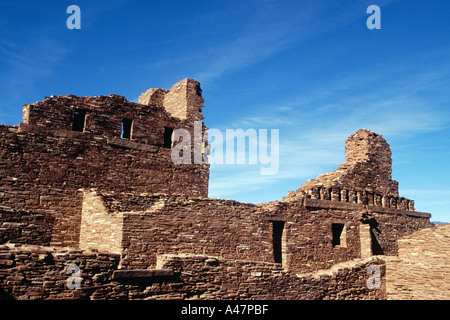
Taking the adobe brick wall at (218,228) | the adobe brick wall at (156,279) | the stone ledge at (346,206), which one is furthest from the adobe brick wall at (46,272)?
the stone ledge at (346,206)

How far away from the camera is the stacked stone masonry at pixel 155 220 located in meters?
12.2

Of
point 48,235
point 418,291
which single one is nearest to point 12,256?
point 48,235

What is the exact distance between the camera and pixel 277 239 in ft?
59.0

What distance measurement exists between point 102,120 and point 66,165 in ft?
8.69

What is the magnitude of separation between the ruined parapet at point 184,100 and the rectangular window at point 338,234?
348 inches

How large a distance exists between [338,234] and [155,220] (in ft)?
34.4

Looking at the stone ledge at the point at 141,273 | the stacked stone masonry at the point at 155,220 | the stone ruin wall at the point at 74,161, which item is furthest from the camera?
the stone ruin wall at the point at 74,161

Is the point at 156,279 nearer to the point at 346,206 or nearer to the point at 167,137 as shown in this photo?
the point at 167,137

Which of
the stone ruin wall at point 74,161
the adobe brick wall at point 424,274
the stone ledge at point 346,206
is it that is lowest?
the adobe brick wall at point 424,274

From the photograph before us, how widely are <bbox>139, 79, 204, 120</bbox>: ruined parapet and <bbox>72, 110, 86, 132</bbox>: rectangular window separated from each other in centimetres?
519

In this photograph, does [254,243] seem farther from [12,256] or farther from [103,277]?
[12,256]

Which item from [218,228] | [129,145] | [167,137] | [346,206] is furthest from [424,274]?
[129,145]

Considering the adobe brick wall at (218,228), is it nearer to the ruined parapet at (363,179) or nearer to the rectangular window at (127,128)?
the ruined parapet at (363,179)

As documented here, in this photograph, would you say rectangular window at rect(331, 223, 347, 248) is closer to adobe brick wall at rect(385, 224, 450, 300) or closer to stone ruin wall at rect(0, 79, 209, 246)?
adobe brick wall at rect(385, 224, 450, 300)
